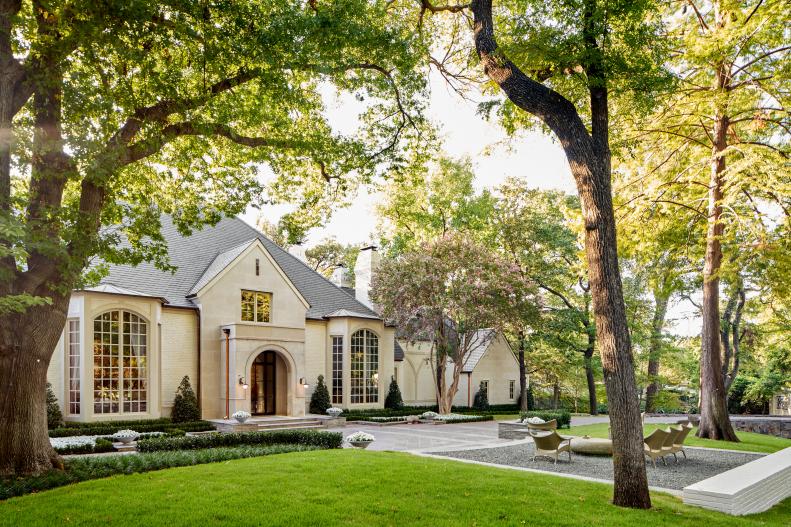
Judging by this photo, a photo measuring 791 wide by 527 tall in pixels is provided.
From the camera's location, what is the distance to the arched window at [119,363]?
63.4 feet

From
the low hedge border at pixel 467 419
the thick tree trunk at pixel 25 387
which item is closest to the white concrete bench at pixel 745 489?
the thick tree trunk at pixel 25 387

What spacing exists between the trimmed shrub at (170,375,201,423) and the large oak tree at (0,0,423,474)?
10500mm

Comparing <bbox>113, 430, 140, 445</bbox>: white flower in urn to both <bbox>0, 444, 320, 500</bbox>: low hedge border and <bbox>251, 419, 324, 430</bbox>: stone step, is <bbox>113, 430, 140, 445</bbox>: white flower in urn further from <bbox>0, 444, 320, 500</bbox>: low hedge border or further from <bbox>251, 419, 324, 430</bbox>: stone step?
<bbox>251, 419, 324, 430</bbox>: stone step

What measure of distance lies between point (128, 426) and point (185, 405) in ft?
8.42

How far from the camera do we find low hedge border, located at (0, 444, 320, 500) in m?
8.80

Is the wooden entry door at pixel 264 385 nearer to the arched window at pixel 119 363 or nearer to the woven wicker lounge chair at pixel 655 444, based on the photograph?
the arched window at pixel 119 363

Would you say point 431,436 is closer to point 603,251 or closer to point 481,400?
point 603,251

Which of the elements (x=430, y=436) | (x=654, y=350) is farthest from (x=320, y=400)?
(x=654, y=350)

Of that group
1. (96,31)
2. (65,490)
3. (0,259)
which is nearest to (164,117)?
(96,31)

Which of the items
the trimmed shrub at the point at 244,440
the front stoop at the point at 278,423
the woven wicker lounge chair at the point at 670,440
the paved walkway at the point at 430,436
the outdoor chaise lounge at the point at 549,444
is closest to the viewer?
the woven wicker lounge chair at the point at 670,440

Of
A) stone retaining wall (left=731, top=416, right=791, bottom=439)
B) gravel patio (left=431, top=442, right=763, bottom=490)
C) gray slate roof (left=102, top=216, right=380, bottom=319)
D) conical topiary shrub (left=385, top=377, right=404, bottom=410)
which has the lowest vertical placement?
stone retaining wall (left=731, top=416, right=791, bottom=439)

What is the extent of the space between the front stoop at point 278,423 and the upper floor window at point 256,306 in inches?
166

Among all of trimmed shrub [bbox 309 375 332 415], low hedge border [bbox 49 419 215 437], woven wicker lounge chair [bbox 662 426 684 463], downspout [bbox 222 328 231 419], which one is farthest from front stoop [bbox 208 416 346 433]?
woven wicker lounge chair [bbox 662 426 684 463]

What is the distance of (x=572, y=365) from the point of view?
112 ft
